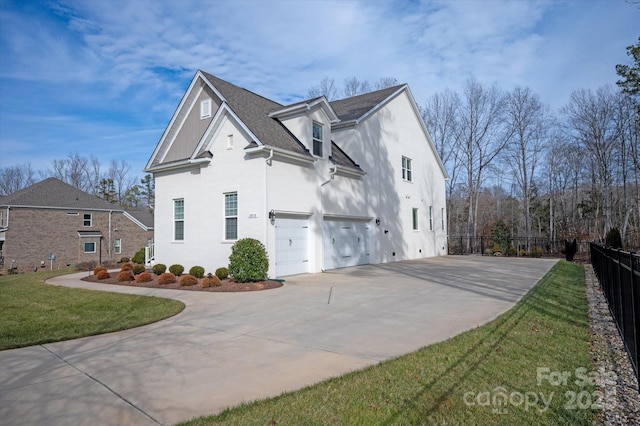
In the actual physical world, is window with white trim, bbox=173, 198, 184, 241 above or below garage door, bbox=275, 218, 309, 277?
above

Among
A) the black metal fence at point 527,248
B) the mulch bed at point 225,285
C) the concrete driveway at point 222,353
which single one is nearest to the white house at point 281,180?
the mulch bed at point 225,285

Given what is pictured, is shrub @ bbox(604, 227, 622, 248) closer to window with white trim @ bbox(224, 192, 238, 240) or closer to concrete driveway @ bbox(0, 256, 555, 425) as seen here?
concrete driveway @ bbox(0, 256, 555, 425)

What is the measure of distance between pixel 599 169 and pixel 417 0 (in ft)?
93.2

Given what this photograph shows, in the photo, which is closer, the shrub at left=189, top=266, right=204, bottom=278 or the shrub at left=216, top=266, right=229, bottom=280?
the shrub at left=216, top=266, right=229, bottom=280

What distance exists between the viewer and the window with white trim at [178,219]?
54.3 ft

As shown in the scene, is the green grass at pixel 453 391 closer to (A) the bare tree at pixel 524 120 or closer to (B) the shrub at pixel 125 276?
(B) the shrub at pixel 125 276

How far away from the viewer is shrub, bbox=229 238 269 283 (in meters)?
12.0

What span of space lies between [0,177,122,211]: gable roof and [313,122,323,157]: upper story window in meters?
27.1

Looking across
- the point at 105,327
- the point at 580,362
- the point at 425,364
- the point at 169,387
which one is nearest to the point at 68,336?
the point at 105,327

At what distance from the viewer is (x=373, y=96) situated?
2231cm

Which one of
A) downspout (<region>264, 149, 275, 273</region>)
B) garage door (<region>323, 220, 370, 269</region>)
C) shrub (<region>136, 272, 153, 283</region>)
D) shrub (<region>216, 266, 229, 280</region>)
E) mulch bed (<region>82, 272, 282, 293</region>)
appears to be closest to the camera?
mulch bed (<region>82, 272, 282, 293</region>)

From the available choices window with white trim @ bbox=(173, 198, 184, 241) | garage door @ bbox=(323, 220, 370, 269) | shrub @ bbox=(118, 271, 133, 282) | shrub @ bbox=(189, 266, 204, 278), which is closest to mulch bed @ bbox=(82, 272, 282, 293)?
shrub @ bbox=(118, 271, 133, 282)

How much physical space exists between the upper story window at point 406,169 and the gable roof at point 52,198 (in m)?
27.5

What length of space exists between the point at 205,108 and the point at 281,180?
5680mm
